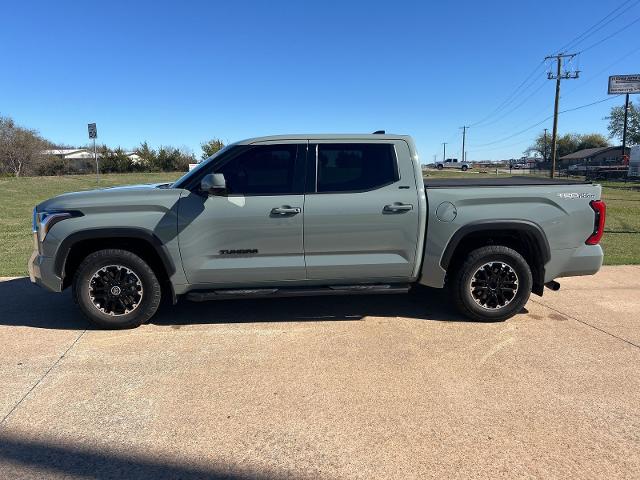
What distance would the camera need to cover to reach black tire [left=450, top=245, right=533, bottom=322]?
4594 millimetres

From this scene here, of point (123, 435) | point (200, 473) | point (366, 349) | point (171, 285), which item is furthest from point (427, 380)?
point (171, 285)

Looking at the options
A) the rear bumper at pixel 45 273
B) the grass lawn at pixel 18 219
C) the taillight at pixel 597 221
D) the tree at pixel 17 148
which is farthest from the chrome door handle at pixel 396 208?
the tree at pixel 17 148

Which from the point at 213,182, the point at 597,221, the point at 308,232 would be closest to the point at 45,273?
the point at 213,182

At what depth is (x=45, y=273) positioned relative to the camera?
433cm

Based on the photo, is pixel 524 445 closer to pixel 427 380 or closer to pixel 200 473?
pixel 427 380

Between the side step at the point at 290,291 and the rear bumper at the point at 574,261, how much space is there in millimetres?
1481

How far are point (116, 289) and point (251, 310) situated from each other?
143cm

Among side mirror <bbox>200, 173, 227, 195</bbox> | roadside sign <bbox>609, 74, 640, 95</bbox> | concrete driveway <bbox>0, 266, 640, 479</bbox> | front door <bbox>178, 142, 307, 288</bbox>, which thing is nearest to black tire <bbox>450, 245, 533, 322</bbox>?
concrete driveway <bbox>0, 266, 640, 479</bbox>

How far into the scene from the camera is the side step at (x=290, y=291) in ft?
14.4

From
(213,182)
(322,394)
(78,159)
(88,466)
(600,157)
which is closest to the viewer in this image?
(88,466)

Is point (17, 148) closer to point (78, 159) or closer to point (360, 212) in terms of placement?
point (78, 159)

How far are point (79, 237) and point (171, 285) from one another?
948mm

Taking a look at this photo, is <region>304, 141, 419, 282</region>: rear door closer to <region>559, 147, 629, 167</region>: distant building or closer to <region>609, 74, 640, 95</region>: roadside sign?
<region>609, 74, 640, 95</region>: roadside sign

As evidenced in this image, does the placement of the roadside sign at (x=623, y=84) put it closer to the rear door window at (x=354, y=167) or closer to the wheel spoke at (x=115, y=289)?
the rear door window at (x=354, y=167)
